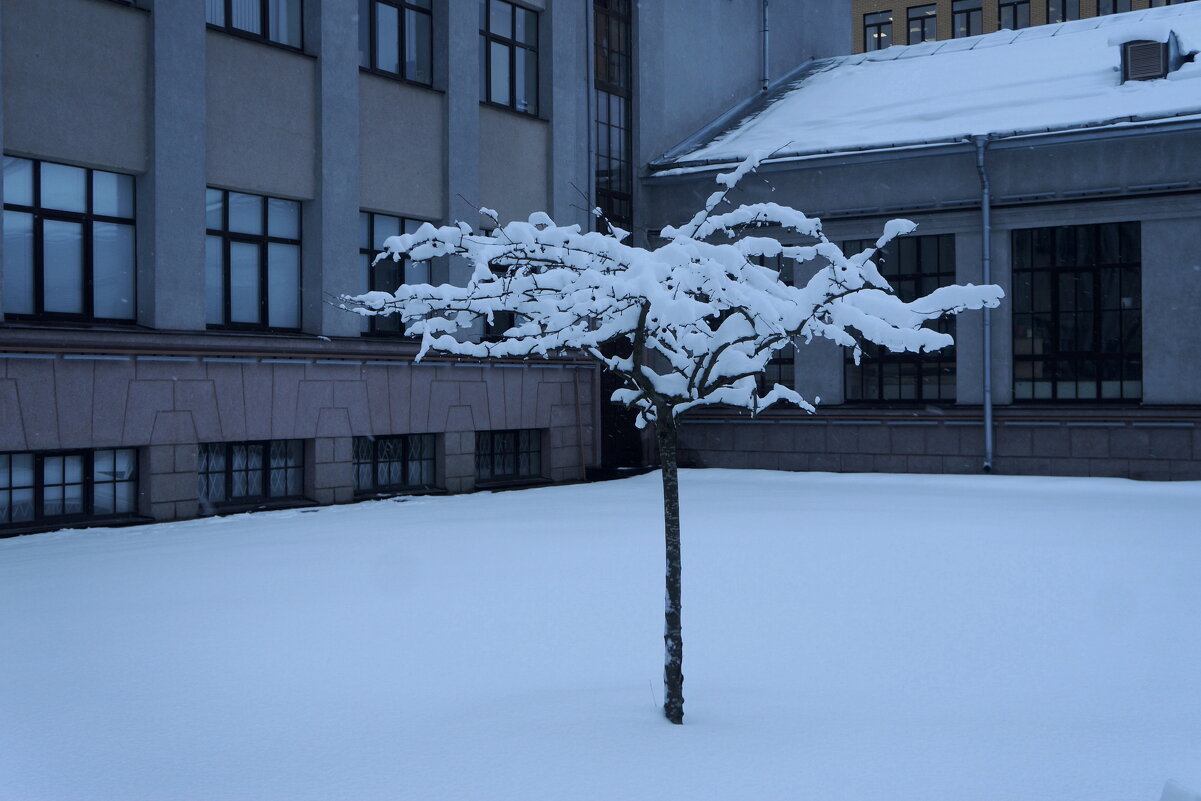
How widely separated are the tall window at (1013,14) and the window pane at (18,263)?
42.1m

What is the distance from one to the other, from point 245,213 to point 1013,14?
39.5 meters

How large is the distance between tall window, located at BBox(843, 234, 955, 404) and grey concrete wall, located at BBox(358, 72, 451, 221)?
26.5ft

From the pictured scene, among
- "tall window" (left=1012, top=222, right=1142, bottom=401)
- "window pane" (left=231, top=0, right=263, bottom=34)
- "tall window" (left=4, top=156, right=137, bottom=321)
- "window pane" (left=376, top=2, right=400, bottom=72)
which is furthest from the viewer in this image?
"tall window" (left=1012, top=222, right=1142, bottom=401)

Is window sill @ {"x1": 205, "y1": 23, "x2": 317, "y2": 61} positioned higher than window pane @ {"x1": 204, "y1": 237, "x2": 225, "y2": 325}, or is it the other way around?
window sill @ {"x1": 205, "y1": 23, "x2": 317, "y2": 61}

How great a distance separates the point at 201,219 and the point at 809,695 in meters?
11.0

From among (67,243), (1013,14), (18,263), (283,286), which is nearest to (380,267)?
(283,286)

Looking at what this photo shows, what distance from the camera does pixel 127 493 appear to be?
46.7 feet

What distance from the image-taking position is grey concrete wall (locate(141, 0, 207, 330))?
14188 millimetres

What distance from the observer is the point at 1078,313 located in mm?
19938

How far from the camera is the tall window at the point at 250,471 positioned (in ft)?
49.7

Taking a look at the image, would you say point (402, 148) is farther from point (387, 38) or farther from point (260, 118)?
point (260, 118)

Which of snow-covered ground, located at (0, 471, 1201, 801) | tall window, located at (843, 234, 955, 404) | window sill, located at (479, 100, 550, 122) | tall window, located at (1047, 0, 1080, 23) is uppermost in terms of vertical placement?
tall window, located at (1047, 0, 1080, 23)

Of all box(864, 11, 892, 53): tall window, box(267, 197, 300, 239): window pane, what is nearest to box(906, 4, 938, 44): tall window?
box(864, 11, 892, 53): tall window

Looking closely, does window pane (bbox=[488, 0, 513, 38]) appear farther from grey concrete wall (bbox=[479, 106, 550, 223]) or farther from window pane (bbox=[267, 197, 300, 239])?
window pane (bbox=[267, 197, 300, 239])
